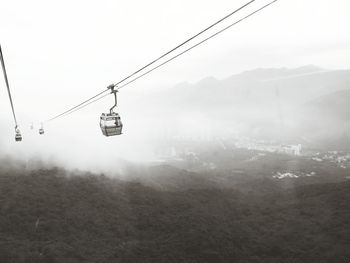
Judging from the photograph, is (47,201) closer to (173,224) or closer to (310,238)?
(173,224)

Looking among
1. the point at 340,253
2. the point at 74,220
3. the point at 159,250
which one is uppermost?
the point at 74,220

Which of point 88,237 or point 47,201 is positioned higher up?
point 47,201

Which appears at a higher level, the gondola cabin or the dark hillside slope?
the gondola cabin

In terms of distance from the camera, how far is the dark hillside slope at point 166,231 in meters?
137

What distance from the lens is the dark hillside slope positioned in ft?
450

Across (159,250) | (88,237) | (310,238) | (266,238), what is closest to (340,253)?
(310,238)

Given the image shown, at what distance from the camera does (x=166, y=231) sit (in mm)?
166000

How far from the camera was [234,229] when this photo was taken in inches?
6668

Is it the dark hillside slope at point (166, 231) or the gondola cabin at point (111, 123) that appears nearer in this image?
the gondola cabin at point (111, 123)

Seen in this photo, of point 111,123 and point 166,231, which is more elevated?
point 111,123

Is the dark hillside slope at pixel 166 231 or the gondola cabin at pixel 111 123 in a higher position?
the gondola cabin at pixel 111 123

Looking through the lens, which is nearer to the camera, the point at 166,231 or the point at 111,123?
the point at 111,123

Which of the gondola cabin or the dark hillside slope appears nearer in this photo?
the gondola cabin

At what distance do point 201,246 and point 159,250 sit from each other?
59.1 ft
